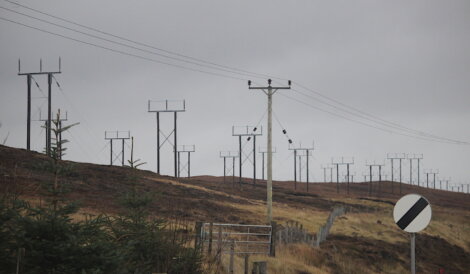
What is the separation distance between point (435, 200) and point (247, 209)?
87.3m

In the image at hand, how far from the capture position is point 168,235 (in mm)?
12195

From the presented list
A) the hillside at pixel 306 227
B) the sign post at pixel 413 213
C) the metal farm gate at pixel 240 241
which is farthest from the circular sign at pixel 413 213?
the metal farm gate at pixel 240 241

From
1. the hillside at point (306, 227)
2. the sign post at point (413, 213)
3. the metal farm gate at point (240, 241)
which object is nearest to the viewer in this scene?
the sign post at point (413, 213)

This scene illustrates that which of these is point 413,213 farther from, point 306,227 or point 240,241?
point 306,227

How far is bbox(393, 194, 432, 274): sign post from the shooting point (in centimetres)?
1084

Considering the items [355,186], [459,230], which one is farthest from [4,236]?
[355,186]

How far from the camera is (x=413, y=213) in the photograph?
10953mm

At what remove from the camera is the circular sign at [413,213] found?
35.6 ft

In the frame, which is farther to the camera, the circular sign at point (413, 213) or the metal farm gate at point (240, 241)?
the metal farm gate at point (240, 241)

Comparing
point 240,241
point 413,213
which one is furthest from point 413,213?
point 240,241

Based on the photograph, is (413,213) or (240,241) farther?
(240,241)

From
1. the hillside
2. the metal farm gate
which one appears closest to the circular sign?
the hillside

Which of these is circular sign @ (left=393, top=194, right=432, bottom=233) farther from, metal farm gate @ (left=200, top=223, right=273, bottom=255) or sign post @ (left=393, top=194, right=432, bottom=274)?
metal farm gate @ (left=200, top=223, right=273, bottom=255)

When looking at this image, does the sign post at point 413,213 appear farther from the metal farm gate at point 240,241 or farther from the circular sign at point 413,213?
the metal farm gate at point 240,241
